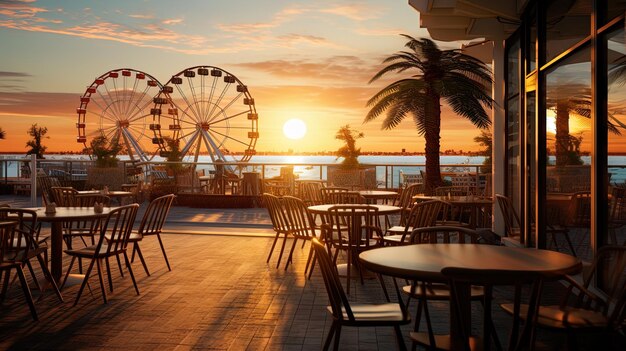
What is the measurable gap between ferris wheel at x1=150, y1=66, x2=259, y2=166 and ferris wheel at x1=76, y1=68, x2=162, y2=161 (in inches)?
47.3

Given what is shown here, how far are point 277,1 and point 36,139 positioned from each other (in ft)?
41.9

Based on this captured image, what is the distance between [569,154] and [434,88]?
628 cm

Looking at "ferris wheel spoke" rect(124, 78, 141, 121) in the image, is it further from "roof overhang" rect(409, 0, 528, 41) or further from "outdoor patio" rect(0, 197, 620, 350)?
"outdoor patio" rect(0, 197, 620, 350)

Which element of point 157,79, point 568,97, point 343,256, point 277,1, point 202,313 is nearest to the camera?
point 202,313

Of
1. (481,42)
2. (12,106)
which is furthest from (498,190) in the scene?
(12,106)

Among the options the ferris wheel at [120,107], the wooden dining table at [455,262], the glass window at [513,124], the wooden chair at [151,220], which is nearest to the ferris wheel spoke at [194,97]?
the ferris wheel at [120,107]

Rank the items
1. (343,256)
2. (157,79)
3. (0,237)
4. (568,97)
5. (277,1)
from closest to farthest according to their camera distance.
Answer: (0,237)
(568,97)
(343,256)
(277,1)
(157,79)

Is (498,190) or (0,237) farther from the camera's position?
(498,190)

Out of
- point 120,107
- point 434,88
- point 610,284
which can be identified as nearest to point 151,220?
point 610,284

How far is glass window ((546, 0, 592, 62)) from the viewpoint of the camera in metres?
4.46

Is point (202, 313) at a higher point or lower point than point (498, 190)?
lower

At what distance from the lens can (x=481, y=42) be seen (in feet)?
35.7

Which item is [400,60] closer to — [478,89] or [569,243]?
[478,89]

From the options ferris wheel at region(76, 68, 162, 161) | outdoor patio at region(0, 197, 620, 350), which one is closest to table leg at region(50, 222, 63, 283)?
outdoor patio at region(0, 197, 620, 350)
